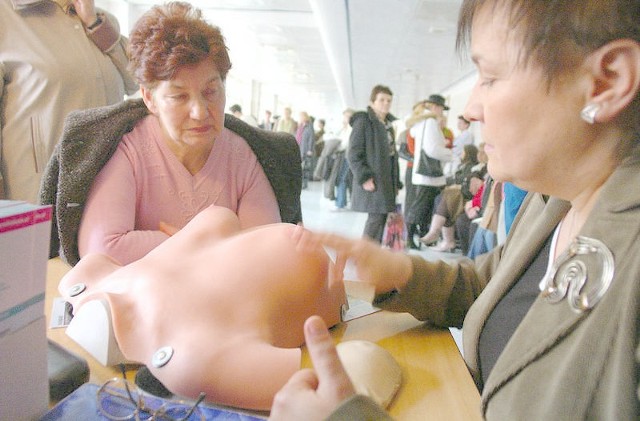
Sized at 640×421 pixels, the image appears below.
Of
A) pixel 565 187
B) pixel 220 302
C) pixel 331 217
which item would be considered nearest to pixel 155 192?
pixel 220 302

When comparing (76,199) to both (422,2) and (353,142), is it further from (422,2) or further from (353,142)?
(422,2)

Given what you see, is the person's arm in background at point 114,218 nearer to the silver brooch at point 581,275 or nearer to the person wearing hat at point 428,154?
the silver brooch at point 581,275

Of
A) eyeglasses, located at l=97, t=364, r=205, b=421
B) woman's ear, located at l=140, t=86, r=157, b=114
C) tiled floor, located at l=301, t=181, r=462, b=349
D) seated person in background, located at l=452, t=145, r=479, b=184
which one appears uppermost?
woman's ear, located at l=140, t=86, r=157, b=114

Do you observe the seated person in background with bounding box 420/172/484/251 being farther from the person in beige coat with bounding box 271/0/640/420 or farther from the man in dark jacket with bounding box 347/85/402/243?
the person in beige coat with bounding box 271/0/640/420

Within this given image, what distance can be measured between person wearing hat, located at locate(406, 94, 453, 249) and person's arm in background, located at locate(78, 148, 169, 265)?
289cm

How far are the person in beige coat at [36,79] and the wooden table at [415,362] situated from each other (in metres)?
0.48

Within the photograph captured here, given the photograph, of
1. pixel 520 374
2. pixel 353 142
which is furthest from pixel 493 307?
pixel 353 142

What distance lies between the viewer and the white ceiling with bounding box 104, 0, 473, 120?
4062 millimetres

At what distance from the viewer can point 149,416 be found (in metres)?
0.56

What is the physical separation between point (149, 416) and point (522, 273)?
0.52 meters

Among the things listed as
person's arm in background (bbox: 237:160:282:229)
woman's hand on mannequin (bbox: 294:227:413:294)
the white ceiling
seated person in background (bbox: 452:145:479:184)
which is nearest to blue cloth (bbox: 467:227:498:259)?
the white ceiling

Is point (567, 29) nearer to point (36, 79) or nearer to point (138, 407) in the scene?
point (138, 407)

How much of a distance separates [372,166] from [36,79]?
2.02 meters

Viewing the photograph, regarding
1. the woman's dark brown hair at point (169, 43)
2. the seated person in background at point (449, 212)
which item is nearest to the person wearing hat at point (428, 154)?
the seated person in background at point (449, 212)
